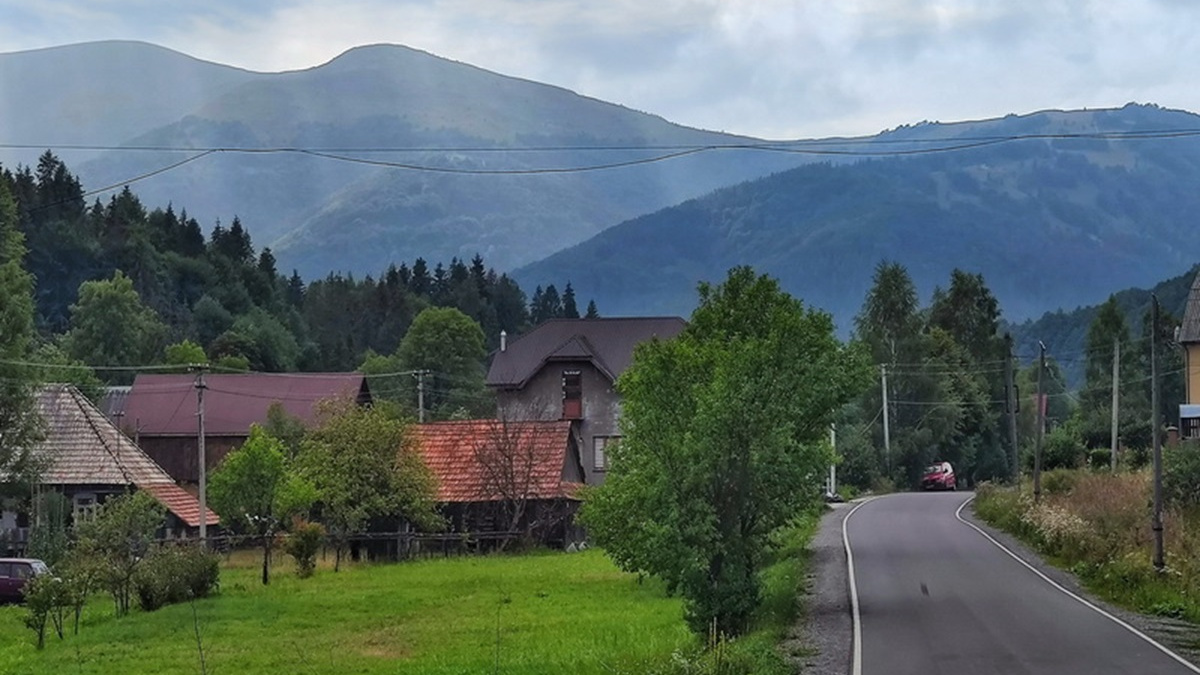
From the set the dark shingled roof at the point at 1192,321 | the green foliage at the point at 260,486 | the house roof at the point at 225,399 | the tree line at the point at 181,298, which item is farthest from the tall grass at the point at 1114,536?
the tree line at the point at 181,298

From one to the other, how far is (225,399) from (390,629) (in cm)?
4881

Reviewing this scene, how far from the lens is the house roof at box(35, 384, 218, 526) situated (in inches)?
2125

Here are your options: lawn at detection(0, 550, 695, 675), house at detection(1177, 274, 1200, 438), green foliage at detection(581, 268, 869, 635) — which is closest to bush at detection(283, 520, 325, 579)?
lawn at detection(0, 550, 695, 675)

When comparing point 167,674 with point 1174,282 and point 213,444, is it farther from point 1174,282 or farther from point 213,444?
point 1174,282

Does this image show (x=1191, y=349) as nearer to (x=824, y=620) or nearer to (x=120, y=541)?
(x=824, y=620)

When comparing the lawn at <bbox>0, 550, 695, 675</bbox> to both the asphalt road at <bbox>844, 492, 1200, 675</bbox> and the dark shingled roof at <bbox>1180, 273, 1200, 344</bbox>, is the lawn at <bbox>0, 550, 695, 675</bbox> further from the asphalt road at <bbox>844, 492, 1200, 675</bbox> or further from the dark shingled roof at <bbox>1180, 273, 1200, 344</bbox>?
the dark shingled roof at <bbox>1180, 273, 1200, 344</bbox>

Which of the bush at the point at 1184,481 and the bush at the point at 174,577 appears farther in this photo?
the bush at the point at 1184,481

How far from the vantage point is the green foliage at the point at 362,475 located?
52.4 metres

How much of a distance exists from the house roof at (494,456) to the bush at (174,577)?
57.0 feet

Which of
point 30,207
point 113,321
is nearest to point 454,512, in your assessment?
point 113,321

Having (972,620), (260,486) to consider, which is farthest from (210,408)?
(972,620)

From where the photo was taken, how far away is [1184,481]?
39031 millimetres

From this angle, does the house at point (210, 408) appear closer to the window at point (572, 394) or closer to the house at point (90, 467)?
the window at point (572, 394)

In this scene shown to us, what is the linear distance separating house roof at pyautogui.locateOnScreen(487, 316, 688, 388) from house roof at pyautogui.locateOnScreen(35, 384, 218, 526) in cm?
2050
